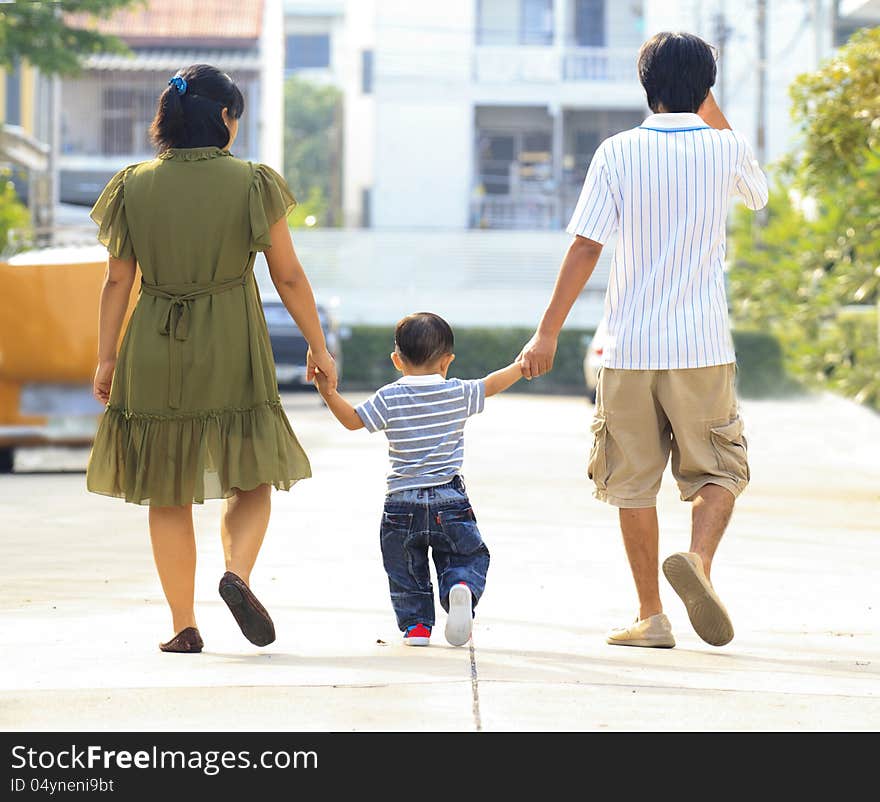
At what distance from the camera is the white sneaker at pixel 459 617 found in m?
5.46

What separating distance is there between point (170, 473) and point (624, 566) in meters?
3.13

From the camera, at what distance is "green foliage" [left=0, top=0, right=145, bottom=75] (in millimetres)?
18781

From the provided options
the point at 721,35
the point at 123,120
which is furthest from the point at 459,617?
the point at 123,120

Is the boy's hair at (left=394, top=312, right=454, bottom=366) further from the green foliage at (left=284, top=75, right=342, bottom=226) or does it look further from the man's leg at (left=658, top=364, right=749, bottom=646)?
the green foliage at (left=284, top=75, right=342, bottom=226)

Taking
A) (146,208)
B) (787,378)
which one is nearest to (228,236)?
(146,208)

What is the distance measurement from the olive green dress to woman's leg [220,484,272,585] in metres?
0.08

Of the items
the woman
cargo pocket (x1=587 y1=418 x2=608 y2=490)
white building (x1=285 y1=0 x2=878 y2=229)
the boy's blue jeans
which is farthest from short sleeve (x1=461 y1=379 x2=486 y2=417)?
white building (x1=285 y1=0 x2=878 y2=229)

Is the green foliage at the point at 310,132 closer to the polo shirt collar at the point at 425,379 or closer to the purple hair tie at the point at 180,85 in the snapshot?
the polo shirt collar at the point at 425,379

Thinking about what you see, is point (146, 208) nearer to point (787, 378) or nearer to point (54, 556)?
point (54, 556)

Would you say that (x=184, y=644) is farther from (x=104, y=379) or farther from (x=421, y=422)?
(x=421, y=422)

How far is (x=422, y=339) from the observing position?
5797 mm

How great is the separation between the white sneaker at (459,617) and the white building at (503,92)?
37.4 metres
